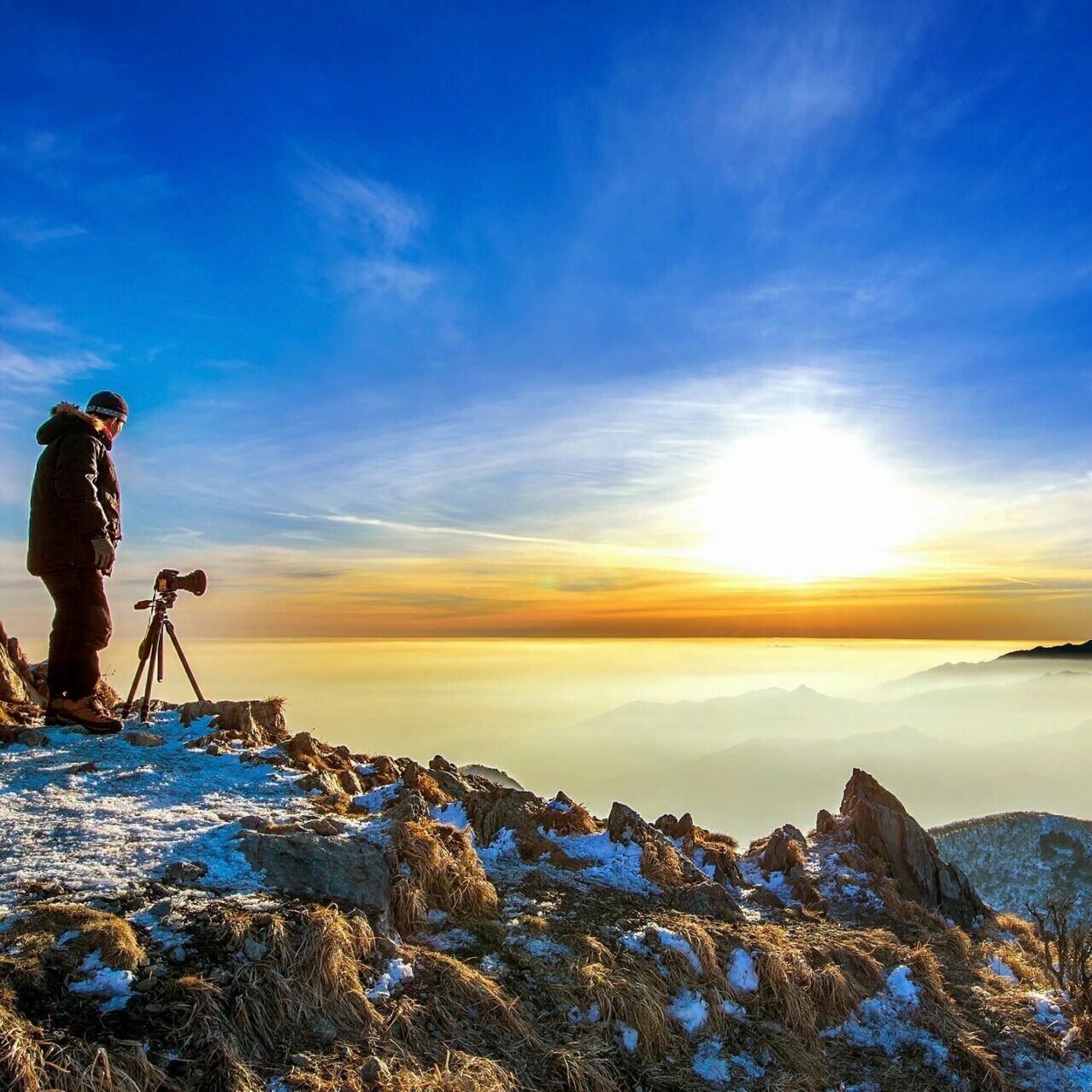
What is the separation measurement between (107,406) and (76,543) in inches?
79.7

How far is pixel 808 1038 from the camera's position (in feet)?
20.4

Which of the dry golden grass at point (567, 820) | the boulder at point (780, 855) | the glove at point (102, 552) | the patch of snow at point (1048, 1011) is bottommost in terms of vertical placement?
the patch of snow at point (1048, 1011)

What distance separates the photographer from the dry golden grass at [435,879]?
6484mm

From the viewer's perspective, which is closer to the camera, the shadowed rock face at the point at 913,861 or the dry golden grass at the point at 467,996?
the dry golden grass at the point at 467,996

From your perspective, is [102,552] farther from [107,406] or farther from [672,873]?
[672,873]

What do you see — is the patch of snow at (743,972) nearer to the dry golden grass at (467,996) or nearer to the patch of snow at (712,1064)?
the patch of snow at (712,1064)

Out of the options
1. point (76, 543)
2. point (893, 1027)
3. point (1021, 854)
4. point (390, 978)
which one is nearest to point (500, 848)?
point (390, 978)

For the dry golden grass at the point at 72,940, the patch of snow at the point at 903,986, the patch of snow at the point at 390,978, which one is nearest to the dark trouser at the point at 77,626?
the dry golden grass at the point at 72,940

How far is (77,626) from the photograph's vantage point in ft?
31.9

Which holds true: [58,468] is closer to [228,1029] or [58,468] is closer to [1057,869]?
[228,1029]

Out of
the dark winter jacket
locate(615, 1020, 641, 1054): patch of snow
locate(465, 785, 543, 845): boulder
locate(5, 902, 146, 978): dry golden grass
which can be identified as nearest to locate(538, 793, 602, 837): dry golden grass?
locate(465, 785, 543, 845): boulder

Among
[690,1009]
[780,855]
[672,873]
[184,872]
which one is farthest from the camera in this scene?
[780,855]

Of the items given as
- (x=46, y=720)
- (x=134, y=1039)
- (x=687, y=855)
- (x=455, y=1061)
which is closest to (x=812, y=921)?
(x=687, y=855)

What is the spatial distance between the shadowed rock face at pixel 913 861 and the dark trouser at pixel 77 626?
12958 millimetres
